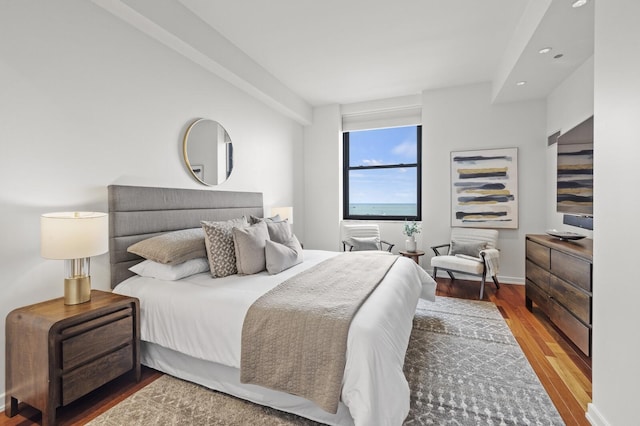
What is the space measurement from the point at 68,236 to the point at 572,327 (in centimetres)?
353

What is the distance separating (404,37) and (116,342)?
145 inches

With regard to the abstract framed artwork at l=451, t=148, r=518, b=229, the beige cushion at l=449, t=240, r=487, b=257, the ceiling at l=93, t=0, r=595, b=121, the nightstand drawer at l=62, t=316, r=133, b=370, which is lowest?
the nightstand drawer at l=62, t=316, r=133, b=370

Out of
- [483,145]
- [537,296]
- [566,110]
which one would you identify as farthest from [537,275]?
[483,145]

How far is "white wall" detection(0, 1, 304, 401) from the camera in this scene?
Result: 1.86 meters

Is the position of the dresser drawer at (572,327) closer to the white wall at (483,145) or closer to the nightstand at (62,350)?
the white wall at (483,145)

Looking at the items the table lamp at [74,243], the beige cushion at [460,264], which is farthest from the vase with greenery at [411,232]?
the table lamp at [74,243]

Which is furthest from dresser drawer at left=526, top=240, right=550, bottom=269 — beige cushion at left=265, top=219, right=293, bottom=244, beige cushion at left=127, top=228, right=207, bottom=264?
beige cushion at left=127, top=228, right=207, bottom=264

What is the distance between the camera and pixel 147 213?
8.47 feet

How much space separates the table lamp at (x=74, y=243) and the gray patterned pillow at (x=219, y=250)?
708 millimetres

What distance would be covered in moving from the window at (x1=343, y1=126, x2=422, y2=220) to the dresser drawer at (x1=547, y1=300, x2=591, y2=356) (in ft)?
8.60

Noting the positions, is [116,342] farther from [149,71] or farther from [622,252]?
[622,252]

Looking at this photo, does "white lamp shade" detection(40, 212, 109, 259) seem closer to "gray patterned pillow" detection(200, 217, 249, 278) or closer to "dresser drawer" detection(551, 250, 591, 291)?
"gray patterned pillow" detection(200, 217, 249, 278)

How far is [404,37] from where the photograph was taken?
3.27 metres

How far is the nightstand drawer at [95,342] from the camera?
169cm
